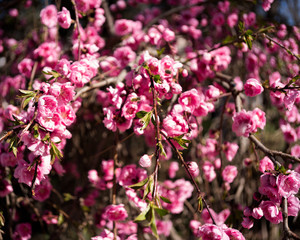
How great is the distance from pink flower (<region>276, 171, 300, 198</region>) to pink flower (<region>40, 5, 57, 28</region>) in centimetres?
142

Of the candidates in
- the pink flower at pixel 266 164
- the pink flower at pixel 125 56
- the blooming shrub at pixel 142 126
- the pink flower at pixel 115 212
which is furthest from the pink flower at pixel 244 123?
the pink flower at pixel 125 56

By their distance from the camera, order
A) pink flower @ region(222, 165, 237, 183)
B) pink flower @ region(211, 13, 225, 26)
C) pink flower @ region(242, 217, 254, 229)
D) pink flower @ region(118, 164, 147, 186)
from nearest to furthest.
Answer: pink flower @ region(242, 217, 254, 229), pink flower @ region(118, 164, 147, 186), pink flower @ region(222, 165, 237, 183), pink flower @ region(211, 13, 225, 26)

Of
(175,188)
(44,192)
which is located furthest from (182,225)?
(44,192)

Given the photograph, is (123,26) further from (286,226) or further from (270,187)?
(286,226)

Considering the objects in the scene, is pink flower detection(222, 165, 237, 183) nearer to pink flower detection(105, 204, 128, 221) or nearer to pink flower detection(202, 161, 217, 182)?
pink flower detection(202, 161, 217, 182)

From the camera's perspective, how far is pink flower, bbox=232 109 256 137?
1.11 meters

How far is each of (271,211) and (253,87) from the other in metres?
0.49

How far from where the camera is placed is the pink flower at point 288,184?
2.97ft

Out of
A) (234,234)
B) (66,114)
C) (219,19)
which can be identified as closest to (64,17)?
(66,114)

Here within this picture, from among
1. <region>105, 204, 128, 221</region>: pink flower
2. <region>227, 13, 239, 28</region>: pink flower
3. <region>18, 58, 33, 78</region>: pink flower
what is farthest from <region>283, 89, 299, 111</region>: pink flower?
<region>18, 58, 33, 78</region>: pink flower

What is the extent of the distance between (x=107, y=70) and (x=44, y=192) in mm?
718

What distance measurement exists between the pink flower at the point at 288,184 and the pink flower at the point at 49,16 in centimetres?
142

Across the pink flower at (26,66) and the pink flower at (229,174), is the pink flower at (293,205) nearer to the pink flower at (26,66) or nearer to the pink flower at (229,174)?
the pink flower at (229,174)

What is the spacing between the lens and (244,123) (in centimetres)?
113
